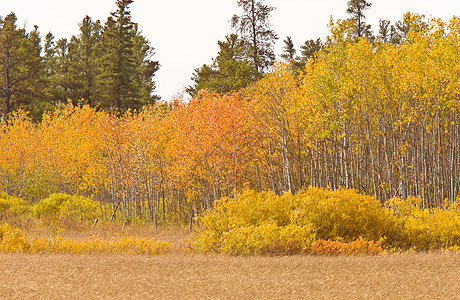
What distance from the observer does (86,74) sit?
38.4 meters

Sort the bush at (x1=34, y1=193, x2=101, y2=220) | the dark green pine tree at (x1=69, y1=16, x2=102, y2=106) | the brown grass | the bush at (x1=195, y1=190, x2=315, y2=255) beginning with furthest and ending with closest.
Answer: the dark green pine tree at (x1=69, y1=16, x2=102, y2=106), the bush at (x1=34, y1=193, x2=101, y2=220), the bush at (x1=195, y1=190, x2=315, y2=255), the brown grass

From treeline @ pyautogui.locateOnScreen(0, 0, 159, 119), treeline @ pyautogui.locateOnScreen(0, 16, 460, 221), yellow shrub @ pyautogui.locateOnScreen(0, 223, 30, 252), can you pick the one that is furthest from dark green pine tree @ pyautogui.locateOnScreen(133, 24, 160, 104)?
yellow shrub @ pyautogui.locateOnScreen(0, 223, 30, 252)

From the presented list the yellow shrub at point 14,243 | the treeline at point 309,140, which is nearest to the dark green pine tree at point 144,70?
the treeline at point 309,140

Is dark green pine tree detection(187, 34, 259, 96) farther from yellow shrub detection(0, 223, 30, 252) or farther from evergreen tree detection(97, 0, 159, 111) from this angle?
yellow shrub detection(0, 223, 30, 252)

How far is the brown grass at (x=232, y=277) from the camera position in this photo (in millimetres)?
5598

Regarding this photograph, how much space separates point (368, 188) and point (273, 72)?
4.87 meters

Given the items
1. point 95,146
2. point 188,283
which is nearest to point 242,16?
point 95,146

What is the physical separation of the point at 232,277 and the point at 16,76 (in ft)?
103

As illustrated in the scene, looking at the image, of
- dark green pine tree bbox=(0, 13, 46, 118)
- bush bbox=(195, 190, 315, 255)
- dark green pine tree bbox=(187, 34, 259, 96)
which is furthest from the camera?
dark green pine tree bbox=(0, 13, 46, 118)

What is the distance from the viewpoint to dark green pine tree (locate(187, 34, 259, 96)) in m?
26.9

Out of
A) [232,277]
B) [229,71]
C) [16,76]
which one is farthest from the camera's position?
[16,76]

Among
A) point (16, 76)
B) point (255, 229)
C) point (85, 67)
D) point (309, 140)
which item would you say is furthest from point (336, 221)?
point (85, 67)

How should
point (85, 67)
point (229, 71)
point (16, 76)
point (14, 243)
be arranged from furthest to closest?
point (85, 67), point (16, 76), point (229, 71), point (14, 243)

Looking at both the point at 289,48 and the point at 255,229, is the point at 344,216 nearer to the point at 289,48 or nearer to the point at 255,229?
the point at 255,229
